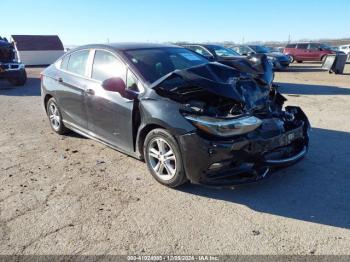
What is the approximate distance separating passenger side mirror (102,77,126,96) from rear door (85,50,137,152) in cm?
11

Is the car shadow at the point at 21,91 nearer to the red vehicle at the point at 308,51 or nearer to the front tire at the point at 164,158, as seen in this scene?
the front tire at the point at 164,158

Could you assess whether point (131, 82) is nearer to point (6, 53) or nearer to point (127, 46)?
point (127, 46)

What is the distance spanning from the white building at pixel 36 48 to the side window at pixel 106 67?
26.1 meters

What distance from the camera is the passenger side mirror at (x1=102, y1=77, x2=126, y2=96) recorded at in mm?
4785

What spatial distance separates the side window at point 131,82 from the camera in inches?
190

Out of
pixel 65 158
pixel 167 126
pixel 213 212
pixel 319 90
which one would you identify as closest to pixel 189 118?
pixel 167 126

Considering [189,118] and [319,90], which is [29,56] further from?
[189,118]

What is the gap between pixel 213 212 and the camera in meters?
3.96

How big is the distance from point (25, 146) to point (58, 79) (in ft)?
4.27

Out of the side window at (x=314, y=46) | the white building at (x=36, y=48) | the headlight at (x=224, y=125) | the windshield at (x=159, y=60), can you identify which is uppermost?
the windshield at (x=159, y=60)

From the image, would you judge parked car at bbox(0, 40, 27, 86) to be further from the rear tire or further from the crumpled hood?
the crumpled hood

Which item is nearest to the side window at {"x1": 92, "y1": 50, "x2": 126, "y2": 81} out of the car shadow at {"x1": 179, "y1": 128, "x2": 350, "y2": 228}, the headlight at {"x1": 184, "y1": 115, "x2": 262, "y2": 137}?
the headlight at {"x1": 184, "y1": 115, "x2": 262, "y2": 137}

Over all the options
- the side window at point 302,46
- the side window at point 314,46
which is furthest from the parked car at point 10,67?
the side window at point 314,46

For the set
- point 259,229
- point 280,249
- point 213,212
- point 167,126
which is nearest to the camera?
point 280,249
